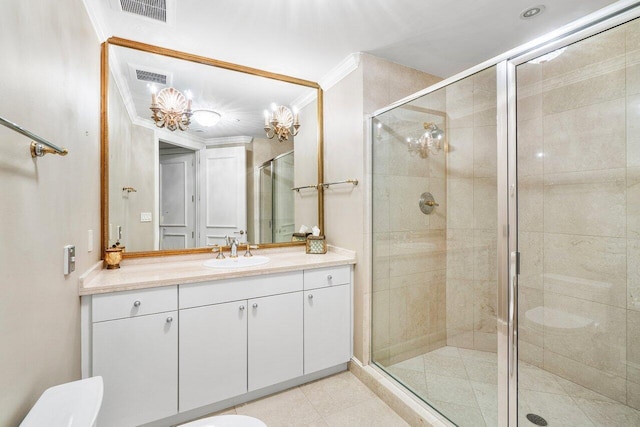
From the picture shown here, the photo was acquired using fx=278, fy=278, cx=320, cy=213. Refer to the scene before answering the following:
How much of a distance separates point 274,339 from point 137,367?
2.56 feet

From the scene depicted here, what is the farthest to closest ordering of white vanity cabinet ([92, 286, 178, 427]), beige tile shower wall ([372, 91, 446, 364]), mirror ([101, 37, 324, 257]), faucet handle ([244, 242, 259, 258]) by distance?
faucet handle ([244, 242, 259, 258])
beige tile shower wall ([372, 91, 446, 364])
mirror ([101, 37, 324, 257])
white vanity cabinet ([92, 286, 178, 427])

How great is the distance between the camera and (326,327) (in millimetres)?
2092

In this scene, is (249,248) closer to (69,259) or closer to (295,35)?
(69,259)

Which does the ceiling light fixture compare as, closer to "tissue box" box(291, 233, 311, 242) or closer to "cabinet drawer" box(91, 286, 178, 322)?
"tissue box" box(291, 233, 311, 242)

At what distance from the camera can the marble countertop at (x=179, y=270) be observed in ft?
4.86

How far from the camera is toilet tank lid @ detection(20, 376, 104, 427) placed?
31.8 inches

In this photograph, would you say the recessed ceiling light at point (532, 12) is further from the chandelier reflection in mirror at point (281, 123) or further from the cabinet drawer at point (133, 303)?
the cabinet drawer at point (133, 303)

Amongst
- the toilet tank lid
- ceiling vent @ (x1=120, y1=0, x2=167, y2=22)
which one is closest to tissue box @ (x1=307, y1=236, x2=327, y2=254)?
the toilet tank lid

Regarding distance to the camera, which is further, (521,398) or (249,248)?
(249,248)

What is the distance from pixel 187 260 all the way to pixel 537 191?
240 centimetres

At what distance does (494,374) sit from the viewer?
4.77 ft

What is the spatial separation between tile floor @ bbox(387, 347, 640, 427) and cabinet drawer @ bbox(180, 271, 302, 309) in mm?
1076

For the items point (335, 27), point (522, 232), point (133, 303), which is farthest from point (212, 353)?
point (335, 27)

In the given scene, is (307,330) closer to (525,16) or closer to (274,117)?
(274,117)
